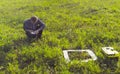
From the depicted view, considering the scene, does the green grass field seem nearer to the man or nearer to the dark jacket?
the man

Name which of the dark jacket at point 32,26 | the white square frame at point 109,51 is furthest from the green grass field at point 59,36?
the dark jacket at point 32,26

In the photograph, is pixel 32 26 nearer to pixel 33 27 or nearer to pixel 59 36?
pixel 33 27

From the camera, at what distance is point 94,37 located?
10695 millimetres

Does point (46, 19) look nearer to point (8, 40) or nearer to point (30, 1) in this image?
point (8, 40)

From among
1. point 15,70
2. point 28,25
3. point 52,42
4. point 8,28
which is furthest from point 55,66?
point 8,28

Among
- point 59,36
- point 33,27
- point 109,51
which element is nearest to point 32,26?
point 33,27

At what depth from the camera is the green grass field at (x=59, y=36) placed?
8.22 metres

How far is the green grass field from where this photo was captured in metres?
8.22

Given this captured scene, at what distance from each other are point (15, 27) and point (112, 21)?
4732 millimetres

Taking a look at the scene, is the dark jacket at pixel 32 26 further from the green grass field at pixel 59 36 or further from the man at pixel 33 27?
the green grass field at pixel 59 36

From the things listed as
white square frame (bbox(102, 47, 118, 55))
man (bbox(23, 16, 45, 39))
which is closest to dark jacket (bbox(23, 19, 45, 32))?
man (bbox(23, 16, 45, 39))

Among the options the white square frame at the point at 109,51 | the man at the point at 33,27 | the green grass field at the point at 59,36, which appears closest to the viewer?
the green grass field at the point at 59,36

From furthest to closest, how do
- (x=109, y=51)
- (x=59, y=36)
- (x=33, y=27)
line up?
(x=59, y=36) < (x=33, y=27) < (x=109, y=51)

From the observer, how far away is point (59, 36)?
36.3ft
